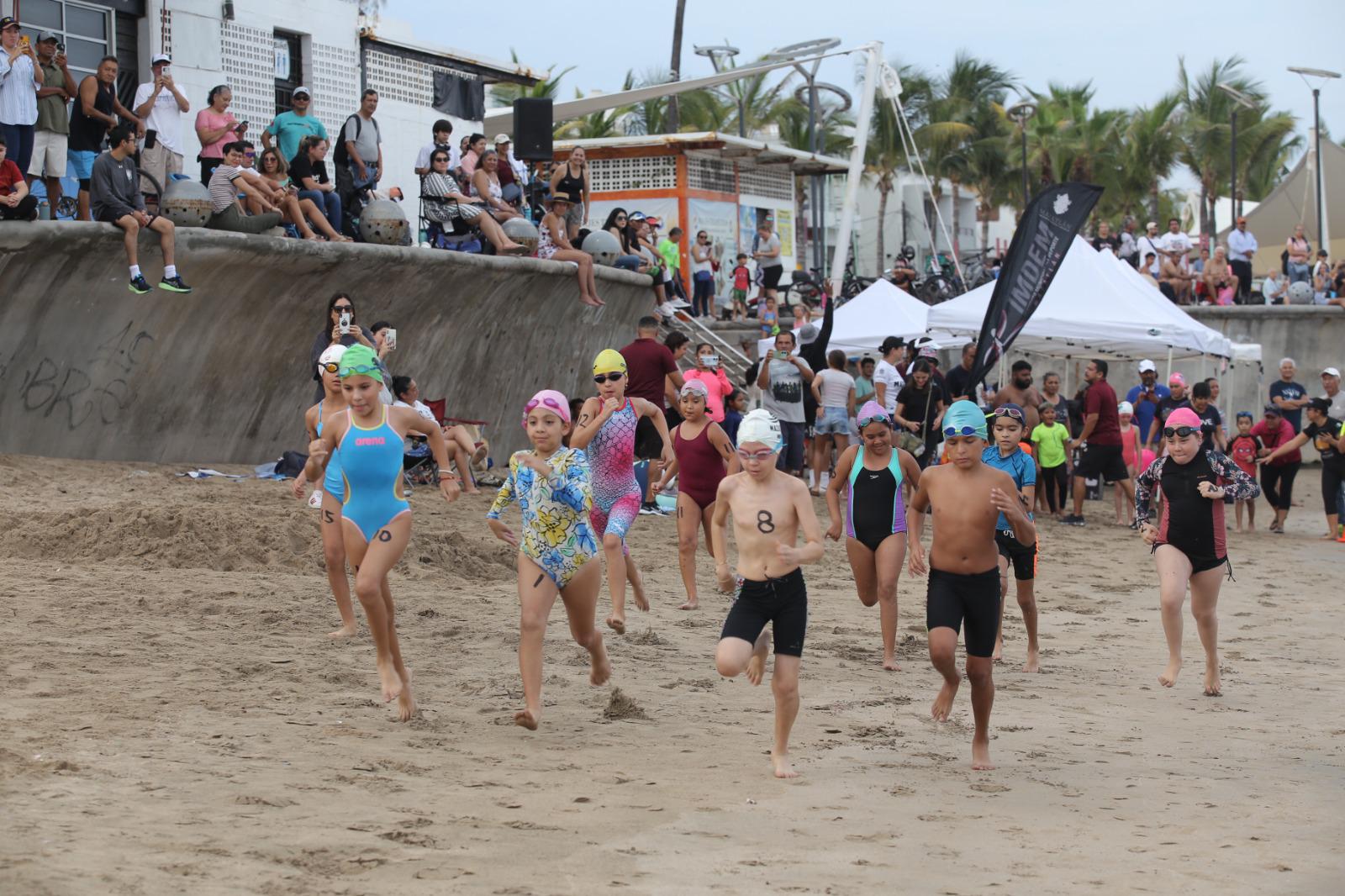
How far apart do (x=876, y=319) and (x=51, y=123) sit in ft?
41.7

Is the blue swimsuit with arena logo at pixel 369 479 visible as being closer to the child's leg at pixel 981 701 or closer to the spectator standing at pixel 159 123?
the child's leg at pixel 981 701

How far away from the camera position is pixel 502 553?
1280 cm

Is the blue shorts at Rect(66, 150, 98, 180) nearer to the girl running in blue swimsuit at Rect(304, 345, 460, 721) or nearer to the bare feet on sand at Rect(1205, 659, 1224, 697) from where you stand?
the girl running in blue swimsuit at Rect(304, 345, 460, 721)

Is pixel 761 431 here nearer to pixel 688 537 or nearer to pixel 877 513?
pixel 877 513

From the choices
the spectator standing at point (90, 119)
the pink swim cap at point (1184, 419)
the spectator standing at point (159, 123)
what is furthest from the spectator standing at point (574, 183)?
the pink swim cap at point (1184, 419)

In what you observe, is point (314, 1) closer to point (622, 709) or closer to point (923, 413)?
point (923, 413)

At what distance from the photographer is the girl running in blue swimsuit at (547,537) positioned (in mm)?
7250

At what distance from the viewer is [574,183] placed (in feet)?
68.3

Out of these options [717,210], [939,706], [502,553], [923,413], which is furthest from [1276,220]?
[939,706]

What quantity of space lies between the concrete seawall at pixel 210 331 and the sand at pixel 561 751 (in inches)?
116

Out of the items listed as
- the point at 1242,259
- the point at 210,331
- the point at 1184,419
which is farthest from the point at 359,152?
the point at 1242,259

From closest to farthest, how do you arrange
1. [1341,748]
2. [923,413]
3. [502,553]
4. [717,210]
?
[1341,748]
[502,553]
[923,413]
[717,210]

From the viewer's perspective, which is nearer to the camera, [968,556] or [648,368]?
[968,556]

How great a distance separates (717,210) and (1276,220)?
22083mm
